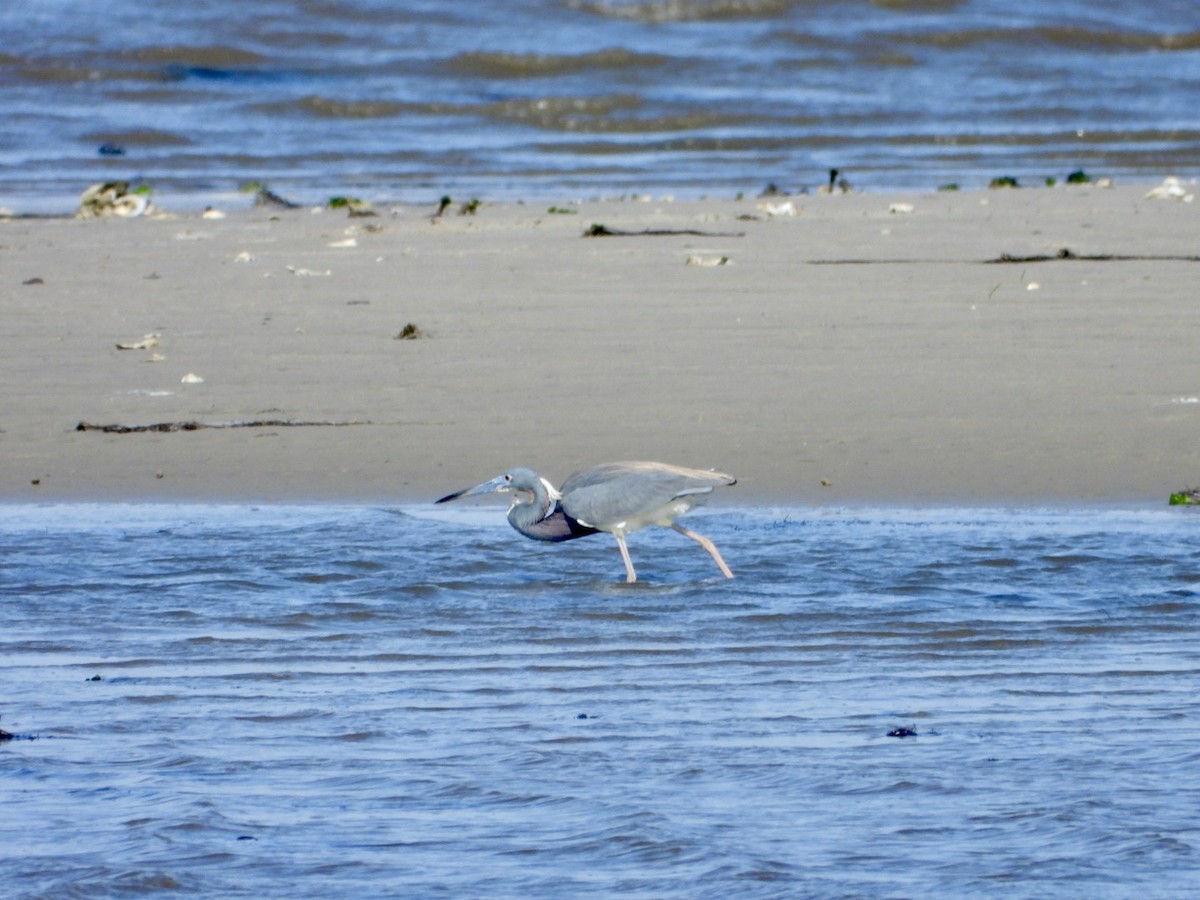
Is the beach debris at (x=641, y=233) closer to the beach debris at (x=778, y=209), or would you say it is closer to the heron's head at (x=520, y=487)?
the beach debris at (x=778, y=209)

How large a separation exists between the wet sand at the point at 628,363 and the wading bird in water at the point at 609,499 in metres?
0.77

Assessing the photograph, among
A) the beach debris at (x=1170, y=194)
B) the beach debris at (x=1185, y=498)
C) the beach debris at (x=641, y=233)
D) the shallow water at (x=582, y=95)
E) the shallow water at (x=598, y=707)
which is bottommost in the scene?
the shallow water at (x=598, y=707)

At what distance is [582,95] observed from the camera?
2919 centimetres

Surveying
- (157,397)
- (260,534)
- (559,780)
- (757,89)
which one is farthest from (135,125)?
(559,780)

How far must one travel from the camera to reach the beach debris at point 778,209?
1364 cm

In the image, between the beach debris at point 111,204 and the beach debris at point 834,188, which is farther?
the beach debris at point 834,188

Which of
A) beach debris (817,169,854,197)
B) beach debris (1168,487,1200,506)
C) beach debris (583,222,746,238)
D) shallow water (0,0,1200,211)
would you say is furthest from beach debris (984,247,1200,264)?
shallow water (0,0,1200,211)

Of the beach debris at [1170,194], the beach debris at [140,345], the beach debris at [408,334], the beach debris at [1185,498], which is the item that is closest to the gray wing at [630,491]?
the beach debris at [1185,498]

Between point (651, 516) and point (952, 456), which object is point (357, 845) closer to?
point (651, 516)

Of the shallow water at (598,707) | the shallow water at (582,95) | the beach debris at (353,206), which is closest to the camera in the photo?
the shallow water at (598,707)

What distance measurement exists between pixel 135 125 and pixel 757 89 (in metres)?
9.78

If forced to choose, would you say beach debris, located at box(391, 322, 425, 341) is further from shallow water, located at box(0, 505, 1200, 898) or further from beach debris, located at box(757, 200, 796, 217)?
beach debris, located at box(757, 200, 796, 217)

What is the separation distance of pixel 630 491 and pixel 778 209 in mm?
7752

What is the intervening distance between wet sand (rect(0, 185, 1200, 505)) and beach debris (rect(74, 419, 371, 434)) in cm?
3
